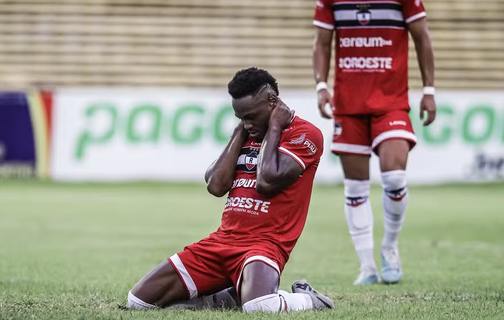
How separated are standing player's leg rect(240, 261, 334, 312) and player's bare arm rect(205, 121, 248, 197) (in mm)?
553

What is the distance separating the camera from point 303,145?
5.60m

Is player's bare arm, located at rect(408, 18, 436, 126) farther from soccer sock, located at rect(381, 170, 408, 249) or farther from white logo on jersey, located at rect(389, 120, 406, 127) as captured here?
soccer sock, located at rect(381, 170, 408, 249)

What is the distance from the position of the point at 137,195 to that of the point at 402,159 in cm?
1105

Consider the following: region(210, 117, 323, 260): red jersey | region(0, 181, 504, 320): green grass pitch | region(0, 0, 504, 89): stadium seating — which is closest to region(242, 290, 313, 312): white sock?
region(0, 181, 504, 320): green grass pitch

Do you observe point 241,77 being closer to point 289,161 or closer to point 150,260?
point 289,161

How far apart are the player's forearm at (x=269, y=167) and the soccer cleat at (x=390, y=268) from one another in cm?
184

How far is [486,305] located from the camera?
563 centimetres

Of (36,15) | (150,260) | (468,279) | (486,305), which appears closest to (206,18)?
(36,15)

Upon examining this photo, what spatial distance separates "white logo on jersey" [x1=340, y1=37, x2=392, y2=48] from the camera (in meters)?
7.25

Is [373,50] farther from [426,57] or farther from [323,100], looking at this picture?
[323,100]

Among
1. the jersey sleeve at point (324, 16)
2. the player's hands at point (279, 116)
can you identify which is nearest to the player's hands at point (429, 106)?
the jersey sleeve at point (324, 16)

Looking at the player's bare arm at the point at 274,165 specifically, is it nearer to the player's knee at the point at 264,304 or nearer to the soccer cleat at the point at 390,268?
the player's knee at the point at 264,304

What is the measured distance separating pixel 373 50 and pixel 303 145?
1.90m

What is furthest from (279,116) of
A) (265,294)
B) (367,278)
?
(367,278)
